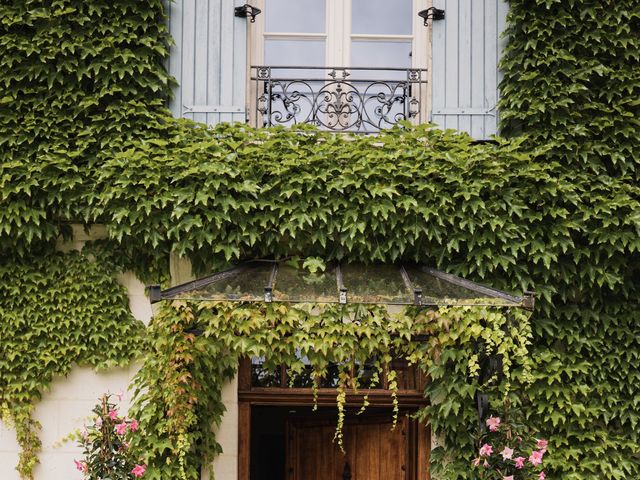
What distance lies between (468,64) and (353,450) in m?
3.22

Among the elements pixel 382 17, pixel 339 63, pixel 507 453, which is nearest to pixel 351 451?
pixel 507 453

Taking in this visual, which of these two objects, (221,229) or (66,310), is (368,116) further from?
(66,310)

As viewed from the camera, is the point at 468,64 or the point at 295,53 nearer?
the point at 468,64

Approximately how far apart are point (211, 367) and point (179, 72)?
2109 millimetres

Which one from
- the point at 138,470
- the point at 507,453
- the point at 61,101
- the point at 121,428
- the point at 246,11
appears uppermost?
the point at 246,11

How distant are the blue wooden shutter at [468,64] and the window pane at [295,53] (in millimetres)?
866

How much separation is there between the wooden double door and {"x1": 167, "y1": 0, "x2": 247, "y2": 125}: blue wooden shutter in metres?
2.67

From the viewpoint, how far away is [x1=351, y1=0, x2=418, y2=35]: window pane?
666 cm

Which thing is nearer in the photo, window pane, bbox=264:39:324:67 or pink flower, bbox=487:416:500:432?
pink flower, bbox=487:416:500:432

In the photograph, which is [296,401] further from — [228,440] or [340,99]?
[340,99]

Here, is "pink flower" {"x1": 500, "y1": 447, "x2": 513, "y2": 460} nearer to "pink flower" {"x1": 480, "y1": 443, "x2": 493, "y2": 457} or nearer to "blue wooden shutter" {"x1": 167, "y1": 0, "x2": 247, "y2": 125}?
"pink flower" {"x1": 480, "y1": 443, "x2": 493, "y2": 457}

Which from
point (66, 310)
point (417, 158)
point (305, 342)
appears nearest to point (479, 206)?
point (417, 158)

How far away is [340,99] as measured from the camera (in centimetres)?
637

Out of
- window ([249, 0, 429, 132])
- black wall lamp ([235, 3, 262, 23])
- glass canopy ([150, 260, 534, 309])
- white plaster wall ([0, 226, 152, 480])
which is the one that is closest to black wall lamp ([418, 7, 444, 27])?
window ([249, 0, 429, 132])
